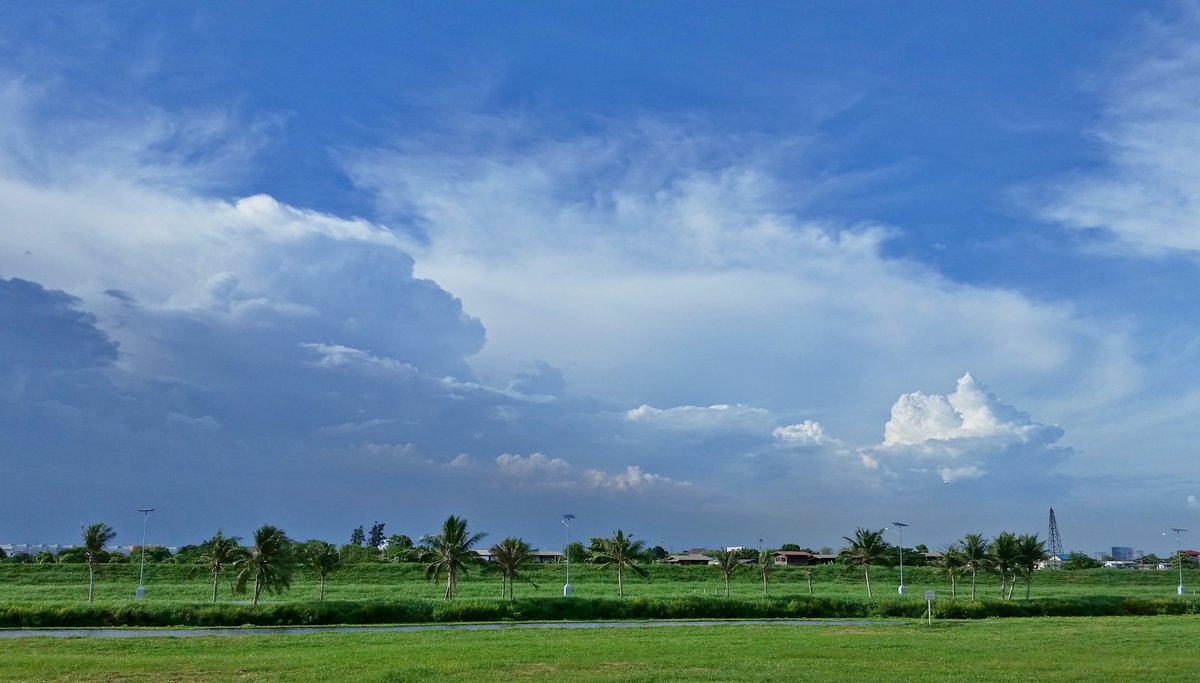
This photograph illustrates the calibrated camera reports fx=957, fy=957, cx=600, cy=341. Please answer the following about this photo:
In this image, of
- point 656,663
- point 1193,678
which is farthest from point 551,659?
point 1193,678

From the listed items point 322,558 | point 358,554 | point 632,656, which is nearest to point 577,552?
point 358,554

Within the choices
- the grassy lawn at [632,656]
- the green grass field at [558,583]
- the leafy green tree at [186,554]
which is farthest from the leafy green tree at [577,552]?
the grassy lawn at [632,656]

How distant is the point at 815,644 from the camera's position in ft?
144

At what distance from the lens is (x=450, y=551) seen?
80312mm

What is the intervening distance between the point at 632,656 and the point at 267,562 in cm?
4243

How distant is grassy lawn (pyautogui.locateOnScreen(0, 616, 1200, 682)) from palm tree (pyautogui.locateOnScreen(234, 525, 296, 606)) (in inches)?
936

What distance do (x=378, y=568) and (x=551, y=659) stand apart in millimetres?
91702

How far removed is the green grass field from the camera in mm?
93688

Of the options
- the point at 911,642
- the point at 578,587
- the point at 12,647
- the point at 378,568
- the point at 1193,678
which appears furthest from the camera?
the point at 378,568

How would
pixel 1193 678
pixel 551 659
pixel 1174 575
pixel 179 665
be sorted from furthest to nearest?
pixel 1174 575 < pixel 551 659 < pixel 179 665 < pixel 1193 678

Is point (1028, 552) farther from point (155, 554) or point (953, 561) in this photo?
point (155, 554)

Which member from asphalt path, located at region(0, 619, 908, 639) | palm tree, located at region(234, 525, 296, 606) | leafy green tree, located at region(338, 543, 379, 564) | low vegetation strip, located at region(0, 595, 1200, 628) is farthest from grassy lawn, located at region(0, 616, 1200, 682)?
leafy green tree, located at region(338, 543, 379, 564)

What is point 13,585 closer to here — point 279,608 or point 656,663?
point 279,608

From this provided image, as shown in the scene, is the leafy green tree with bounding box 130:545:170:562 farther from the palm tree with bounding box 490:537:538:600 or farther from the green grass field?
the palm tree with bounding box 490:537:538:600
